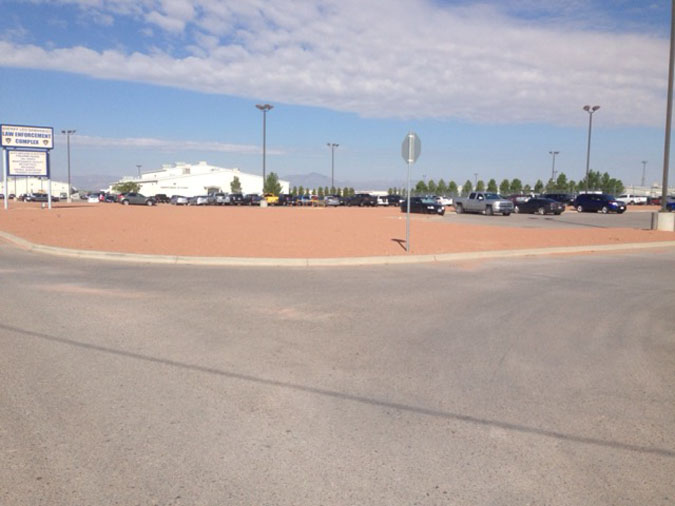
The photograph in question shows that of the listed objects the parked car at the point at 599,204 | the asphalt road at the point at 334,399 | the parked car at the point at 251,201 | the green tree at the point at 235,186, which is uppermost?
the green tree at the point at 235,186

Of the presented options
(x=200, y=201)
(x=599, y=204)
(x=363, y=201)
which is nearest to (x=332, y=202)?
(x=363, y=201)

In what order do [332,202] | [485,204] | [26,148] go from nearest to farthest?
[485,204] → [26,148] → [332,202]

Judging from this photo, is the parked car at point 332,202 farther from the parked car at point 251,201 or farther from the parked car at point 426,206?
the parked car at point 426,206

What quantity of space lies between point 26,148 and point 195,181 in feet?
312

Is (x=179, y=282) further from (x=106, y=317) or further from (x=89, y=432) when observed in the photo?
(x=89, y=432)

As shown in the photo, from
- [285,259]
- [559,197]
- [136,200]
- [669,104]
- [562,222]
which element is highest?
[669,104]

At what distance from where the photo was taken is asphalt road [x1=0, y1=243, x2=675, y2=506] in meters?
3.72

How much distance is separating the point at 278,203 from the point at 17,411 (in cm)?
7147

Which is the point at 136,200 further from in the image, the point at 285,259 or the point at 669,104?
the point at 285,259

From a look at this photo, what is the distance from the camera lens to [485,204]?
1679 inches

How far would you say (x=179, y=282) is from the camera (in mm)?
11312

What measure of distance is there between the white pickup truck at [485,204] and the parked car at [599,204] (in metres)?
9.96

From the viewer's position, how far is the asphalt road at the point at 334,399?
A: 3725mm

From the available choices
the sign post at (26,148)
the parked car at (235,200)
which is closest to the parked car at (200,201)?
the parked car at (235,200)
